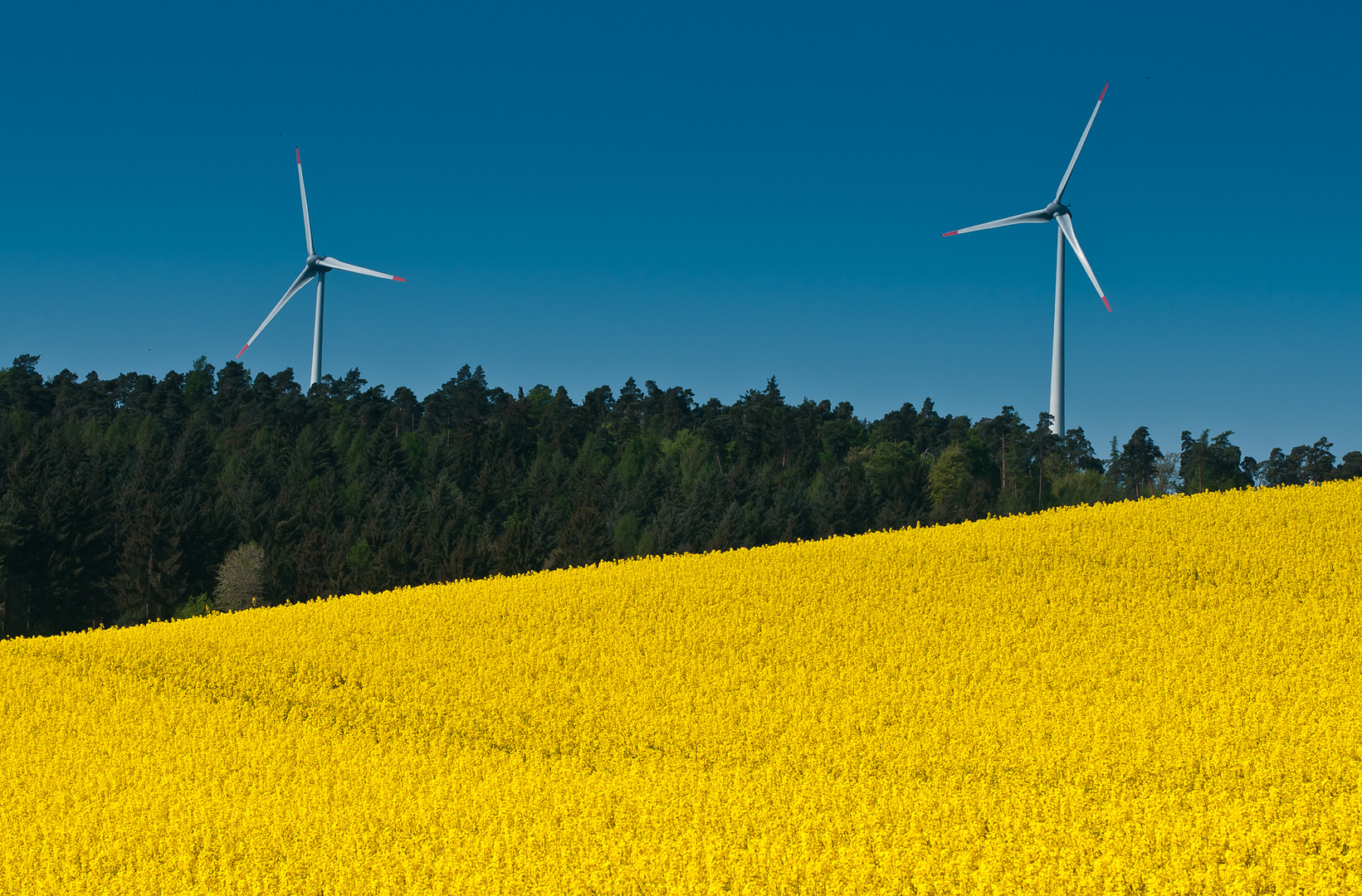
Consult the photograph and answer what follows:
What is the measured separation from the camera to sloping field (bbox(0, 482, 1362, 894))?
13844 millimetres

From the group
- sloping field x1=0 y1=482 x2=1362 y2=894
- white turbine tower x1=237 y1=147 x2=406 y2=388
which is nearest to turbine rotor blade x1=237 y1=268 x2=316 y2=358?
white turbine tower x1=237 y1=147 x2=406 y2=388

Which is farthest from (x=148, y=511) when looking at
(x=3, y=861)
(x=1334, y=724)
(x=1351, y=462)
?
(x=1351, y=462)

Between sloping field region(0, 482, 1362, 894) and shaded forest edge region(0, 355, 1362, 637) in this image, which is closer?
sloping field region(0, 482, 1362, 894)

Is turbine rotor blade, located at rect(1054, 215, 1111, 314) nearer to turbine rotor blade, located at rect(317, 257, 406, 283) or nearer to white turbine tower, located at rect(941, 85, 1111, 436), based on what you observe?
white turbine tower, located at rect(941, 85, 1111, 436)

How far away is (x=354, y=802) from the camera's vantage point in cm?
1775

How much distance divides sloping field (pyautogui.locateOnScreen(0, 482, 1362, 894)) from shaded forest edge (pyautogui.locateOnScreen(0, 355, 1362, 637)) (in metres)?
37.0

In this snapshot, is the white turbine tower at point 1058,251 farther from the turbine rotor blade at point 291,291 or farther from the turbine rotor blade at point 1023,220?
the turbine rotor blade at point 291,291

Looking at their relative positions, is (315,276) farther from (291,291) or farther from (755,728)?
(755,728)

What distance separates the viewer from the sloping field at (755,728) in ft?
45.4

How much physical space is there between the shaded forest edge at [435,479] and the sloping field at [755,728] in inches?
1456

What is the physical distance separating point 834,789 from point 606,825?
3.82 m

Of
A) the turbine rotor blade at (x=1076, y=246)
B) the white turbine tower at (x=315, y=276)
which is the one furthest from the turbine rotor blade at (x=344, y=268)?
the turbine rotor blade at (x=1076, y=246)

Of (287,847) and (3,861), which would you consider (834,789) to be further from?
(3,861)

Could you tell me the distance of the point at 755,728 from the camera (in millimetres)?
22172
